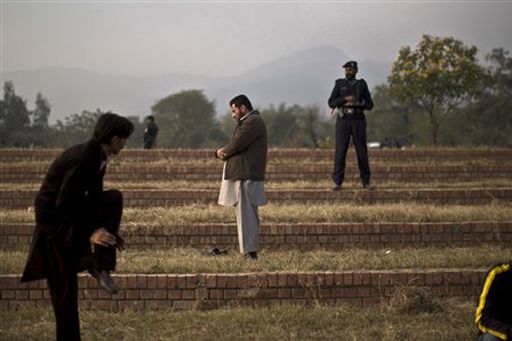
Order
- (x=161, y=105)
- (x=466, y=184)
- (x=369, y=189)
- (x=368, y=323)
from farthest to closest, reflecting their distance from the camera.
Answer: (x=161, y=105), (x=466, y=184), (x=369, y=189), (x=368, y=323)

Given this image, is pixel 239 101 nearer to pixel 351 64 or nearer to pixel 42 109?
pixel 351 64

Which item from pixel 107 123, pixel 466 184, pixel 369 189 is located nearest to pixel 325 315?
pixel 107 123

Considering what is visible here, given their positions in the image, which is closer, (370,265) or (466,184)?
(370,265)

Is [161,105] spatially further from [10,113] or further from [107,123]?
[107,123]

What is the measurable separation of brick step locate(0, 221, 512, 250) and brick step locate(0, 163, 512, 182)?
4.60m

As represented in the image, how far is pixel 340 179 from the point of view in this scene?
12711mm

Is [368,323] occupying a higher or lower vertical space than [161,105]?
lower

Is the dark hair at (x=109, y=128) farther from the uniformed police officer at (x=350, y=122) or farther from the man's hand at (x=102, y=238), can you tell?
the uniformed police officer at (x=350, y=122)

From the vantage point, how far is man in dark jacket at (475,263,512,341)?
218 inches

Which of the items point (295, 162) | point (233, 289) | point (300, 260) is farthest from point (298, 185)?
point (233, 289)

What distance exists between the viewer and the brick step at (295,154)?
1670 centimetres

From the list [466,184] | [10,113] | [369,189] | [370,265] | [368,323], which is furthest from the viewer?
[10,113]

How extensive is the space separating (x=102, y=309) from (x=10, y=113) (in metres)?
38.0

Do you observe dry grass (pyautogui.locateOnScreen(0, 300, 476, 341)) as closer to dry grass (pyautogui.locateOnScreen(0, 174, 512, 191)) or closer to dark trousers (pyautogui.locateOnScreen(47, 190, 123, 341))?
dark trousers (pyautogui.locateOnScreen(47, 190, 123, 341))
